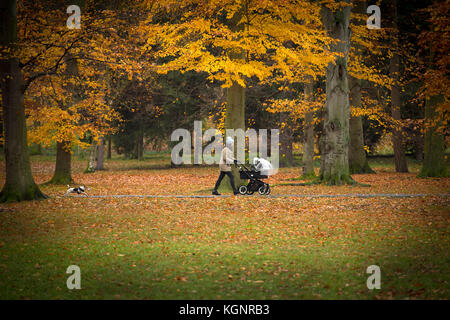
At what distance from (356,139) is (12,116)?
18079 millimetres

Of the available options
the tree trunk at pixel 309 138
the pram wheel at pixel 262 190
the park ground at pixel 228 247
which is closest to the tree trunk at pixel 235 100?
the pram wheel at pixel 262 190


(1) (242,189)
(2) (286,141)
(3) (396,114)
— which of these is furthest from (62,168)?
(3) (396,114)

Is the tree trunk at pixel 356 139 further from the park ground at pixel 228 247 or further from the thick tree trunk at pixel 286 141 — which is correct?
the park ground at pixel 228 247

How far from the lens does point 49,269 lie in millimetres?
7414

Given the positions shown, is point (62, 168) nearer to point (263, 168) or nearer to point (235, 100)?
point (235, 100)

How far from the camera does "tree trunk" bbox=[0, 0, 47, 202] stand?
1427cm

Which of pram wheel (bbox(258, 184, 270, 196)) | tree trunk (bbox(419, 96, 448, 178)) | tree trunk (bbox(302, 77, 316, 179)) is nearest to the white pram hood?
pram wheel (bbox(258, 184, 270, 196))

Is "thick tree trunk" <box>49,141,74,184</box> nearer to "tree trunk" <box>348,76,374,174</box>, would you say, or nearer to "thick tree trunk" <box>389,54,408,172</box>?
"tree trunk" <box>348,76,374,174</box>

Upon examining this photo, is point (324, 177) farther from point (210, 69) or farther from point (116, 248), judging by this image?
point (116, 248)

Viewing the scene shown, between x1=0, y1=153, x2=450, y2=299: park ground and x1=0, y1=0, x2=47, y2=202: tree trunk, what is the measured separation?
3.11 ft

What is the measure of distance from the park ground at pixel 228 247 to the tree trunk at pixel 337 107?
4.32 metres

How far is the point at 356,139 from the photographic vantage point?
2581cm
